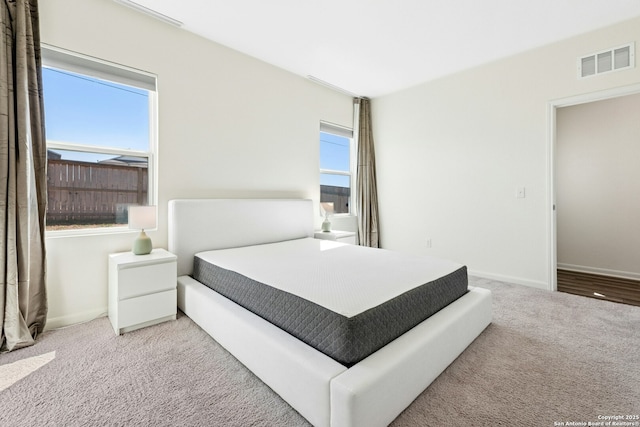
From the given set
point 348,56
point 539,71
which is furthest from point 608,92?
point 348,56

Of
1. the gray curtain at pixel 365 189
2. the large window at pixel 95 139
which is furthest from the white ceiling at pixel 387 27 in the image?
the gray curtain at pixel 365 189

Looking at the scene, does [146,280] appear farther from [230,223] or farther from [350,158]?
[350,158]

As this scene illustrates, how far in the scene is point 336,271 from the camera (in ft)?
6.58

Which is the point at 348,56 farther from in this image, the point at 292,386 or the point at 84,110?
the point at 292,386

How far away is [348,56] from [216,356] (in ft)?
10.7

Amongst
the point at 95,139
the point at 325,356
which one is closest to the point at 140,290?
the point at 95,139

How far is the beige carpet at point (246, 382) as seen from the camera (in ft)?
4.40

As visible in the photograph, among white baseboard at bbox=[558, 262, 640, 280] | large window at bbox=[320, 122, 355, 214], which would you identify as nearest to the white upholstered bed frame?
large window at bbox=[320, 122, 355, 214]

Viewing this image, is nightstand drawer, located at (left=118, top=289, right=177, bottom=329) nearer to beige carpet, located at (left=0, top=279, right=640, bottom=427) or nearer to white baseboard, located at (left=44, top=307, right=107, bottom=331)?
beige carpet, located at (left=0, top=279, right=640, bottom=427)

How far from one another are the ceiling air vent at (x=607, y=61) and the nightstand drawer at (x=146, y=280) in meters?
4.32

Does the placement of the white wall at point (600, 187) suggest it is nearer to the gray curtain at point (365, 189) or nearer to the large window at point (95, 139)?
the gray curtain at point (365, 189)

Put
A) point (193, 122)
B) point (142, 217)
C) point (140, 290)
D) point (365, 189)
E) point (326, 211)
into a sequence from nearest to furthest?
point (140, 290) < point (142, 217) < point (193, 122) < point (326, 211) < point (365, 189)

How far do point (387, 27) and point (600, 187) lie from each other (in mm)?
3600

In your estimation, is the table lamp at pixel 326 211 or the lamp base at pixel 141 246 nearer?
the lamp base at pixel 141 246
